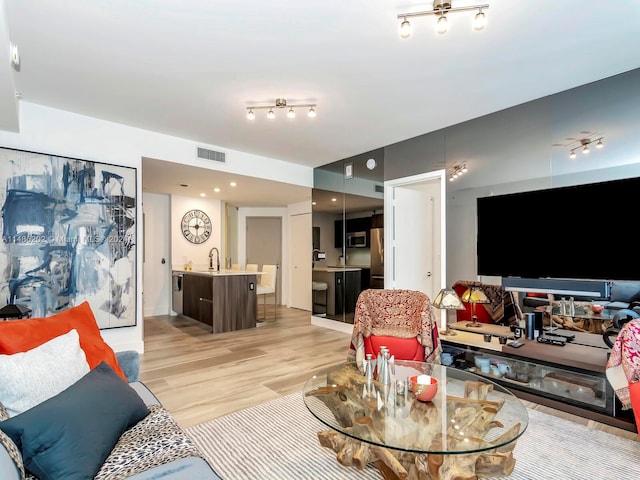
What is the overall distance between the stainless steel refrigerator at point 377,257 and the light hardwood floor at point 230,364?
102cm

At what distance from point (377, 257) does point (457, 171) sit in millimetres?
1765

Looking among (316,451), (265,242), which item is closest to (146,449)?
(316,451)

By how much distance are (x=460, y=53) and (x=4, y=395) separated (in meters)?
3.38

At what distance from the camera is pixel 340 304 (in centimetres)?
564

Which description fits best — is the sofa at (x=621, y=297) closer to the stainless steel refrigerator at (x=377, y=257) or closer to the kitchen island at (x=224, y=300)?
the stainless steel refrigerator at (x=377, y=257)

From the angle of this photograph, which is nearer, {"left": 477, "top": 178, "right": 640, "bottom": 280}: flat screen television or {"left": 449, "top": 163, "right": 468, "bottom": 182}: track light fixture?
{"left": 477, "top": 178, "right": 640, "bottom": 280}: flat screen television

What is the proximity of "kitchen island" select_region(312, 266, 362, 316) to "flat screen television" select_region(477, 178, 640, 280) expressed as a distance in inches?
88.2

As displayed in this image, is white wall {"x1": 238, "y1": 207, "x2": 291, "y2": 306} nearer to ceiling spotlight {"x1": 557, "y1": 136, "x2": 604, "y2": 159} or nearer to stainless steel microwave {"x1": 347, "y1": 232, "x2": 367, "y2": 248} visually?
stainless steel microwave {"x1": 347, "y1": 232, "x2": 367, "y2": 248}

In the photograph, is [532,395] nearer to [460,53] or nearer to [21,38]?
[460,53]

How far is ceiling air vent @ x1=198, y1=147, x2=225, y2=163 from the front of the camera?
470 centimetres

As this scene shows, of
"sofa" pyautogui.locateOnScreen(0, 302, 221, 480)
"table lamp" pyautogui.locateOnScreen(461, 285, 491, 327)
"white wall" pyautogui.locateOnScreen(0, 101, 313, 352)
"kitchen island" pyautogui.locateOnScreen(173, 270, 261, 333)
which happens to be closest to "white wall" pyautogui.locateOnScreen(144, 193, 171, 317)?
"kitchen island" pyautogui.locateOnScreen(173, 270, 261, 333)

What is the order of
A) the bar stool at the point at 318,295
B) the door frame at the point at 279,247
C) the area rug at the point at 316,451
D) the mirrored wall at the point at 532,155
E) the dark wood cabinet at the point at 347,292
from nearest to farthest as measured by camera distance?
the area rug at the point at 316,451 < the mirrored wall at the point at 532,155 < the dark wood cabinet at the point at 347,292 < the bar stool at the point at 318,295 < the door frame at the point at 279,247

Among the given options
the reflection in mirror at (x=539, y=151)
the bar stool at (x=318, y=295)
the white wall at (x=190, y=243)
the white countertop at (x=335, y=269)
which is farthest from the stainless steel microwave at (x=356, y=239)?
the white wall at (x=190, y=243)

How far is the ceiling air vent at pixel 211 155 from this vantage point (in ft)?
15.4
